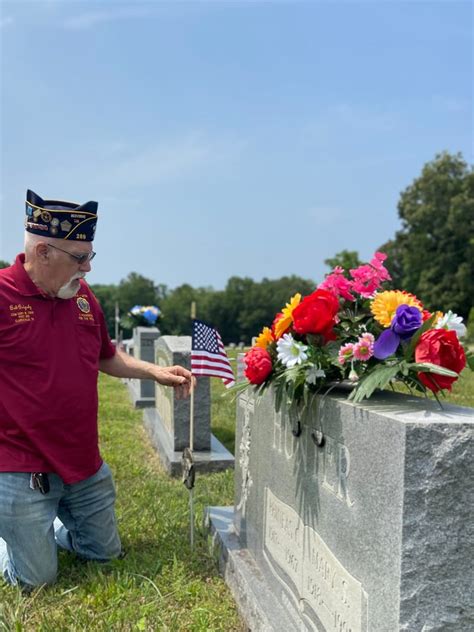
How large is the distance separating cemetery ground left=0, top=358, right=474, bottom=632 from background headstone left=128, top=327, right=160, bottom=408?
4916mm

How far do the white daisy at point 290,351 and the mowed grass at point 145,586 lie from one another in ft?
4.28

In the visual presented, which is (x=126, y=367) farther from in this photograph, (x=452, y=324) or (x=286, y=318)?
(x=452, y=324)

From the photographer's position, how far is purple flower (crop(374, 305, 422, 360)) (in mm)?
2145

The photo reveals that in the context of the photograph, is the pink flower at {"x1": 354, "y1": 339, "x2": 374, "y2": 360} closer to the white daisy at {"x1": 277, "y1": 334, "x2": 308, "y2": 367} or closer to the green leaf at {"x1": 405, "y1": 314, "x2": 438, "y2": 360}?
the green leaf at {"x1": 405, "y1": 314, "x2": 438, "y2": 360}

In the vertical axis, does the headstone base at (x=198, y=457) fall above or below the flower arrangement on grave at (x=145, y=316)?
below

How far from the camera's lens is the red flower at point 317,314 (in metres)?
2.42

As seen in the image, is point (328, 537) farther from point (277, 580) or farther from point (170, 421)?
point (170, 421)

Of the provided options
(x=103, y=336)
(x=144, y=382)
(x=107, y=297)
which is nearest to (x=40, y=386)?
(x=103, y=336)

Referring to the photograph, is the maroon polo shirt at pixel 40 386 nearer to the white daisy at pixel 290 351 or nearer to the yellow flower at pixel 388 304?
the white daisy at pixel 290 351

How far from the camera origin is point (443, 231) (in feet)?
123

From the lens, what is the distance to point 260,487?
10.8ft

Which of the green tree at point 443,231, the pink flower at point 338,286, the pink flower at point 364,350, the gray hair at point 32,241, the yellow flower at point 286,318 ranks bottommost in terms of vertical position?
the pink flower at point 364,350

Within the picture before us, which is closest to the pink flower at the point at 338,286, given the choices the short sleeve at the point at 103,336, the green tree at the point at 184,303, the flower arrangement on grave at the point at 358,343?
the flower arrangement on grave at the point at 358,343

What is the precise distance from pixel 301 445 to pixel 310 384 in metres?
0.29
